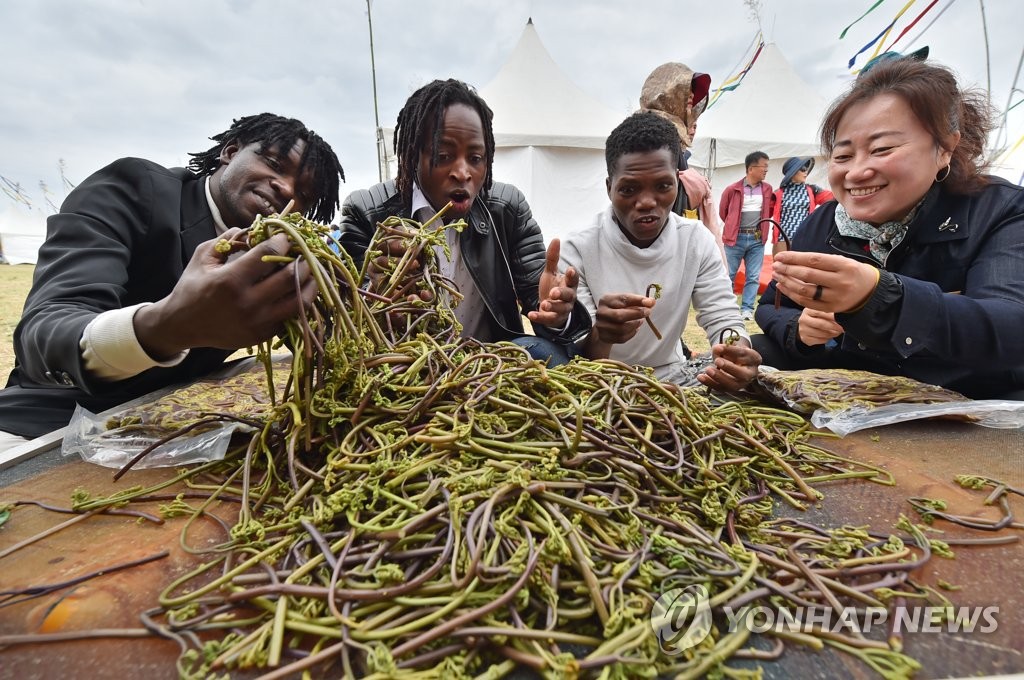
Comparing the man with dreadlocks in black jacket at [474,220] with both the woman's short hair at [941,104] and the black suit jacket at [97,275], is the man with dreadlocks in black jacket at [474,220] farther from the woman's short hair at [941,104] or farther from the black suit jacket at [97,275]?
the woman's short hair at [941,104]

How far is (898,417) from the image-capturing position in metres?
1.46

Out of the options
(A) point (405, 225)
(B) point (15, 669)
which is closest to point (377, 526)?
(B) point (15, 669)

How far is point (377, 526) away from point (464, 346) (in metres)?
0.58

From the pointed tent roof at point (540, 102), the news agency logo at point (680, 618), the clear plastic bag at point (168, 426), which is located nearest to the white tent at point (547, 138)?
the pointed tent roof at point (540, 102)

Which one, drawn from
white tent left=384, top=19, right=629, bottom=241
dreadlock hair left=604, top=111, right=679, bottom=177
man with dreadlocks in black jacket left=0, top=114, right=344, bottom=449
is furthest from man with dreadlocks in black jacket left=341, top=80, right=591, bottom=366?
white tent left=384, top=19, right=629, bottom=241

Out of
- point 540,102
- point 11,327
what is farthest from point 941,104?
point 540,102

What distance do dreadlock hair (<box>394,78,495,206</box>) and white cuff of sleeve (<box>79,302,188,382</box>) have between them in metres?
1.24

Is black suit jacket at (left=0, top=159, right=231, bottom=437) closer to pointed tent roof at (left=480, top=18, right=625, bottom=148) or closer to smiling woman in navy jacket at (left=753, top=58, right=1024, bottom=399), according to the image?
smiling woman in navy jacket at (left=753, top=58, right=1024, bottom=399)

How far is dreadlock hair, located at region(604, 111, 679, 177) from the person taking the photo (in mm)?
1972

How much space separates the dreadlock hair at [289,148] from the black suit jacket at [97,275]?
204 mm

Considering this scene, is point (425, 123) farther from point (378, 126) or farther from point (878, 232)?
point (378, 126)

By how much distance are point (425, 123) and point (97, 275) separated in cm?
126

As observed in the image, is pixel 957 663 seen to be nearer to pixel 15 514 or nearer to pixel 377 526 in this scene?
pixel 377 526

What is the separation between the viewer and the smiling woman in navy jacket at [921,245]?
131cm
